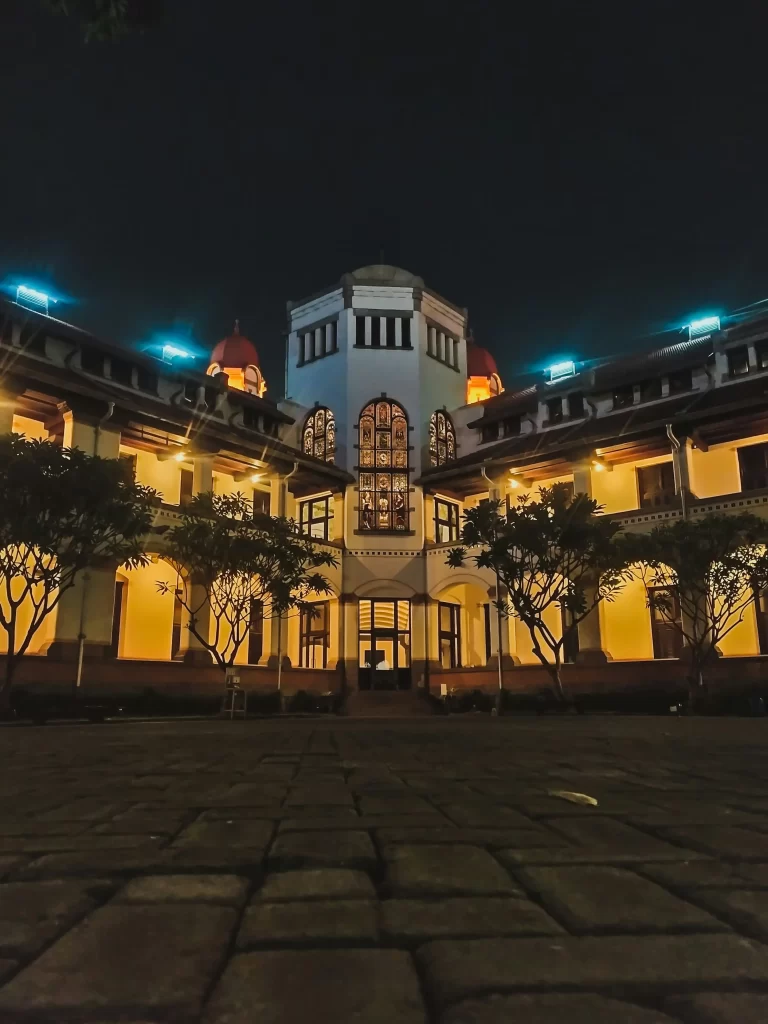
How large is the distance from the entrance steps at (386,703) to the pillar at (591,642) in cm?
615

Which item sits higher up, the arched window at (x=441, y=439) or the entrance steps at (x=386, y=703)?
the arched window at (x=441, y=439)

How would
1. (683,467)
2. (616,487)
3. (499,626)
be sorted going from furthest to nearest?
(616,487)
(499,626)
(683,467)

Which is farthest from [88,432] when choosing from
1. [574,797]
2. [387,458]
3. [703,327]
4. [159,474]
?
[703,327]

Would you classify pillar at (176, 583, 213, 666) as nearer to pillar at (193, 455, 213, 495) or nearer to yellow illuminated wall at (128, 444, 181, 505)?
yellow illuminated wall at (128, 444, 181, 505)

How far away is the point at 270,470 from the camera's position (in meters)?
30.9

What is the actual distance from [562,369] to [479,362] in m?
6.05

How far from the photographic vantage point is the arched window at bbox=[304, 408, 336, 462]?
118ft

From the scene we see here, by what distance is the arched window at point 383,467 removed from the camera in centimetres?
3447

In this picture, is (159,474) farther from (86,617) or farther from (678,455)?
(678,455)

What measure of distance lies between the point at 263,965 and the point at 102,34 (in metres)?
4.52

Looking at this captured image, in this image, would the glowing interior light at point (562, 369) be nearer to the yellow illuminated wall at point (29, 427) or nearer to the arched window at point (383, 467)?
the arched window at point (383, 467)

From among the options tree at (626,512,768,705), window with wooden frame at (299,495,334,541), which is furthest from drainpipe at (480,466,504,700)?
window with wooden frame at (299,495,334,541)

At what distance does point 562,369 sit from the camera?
37.9m

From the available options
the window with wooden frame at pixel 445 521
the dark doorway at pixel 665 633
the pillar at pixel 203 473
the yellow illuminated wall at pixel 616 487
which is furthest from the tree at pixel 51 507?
the yellow illuminated wall at pixel 616 487
